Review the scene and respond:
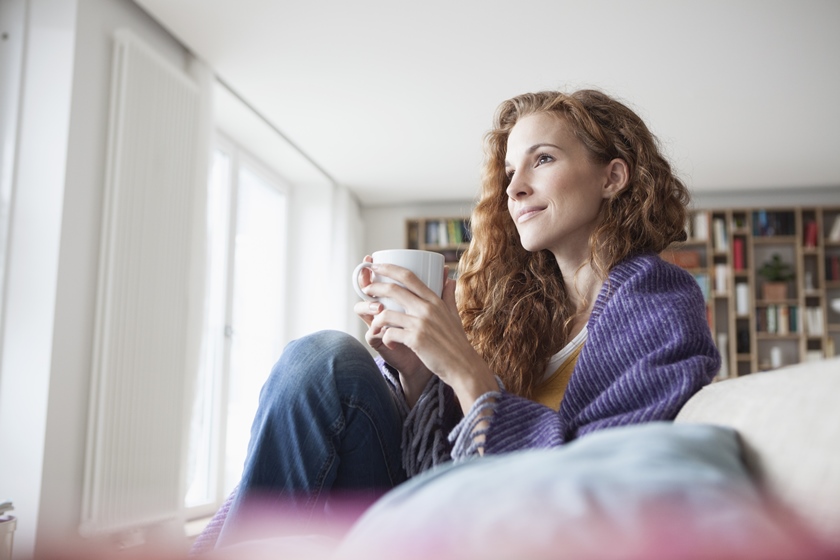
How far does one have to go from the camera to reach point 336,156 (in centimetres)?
576

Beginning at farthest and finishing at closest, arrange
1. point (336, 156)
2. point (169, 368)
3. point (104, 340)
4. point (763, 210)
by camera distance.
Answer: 1. point (763, 210)
2. point (336, 156)
3. point (169, 368)
4. point (104, 340)

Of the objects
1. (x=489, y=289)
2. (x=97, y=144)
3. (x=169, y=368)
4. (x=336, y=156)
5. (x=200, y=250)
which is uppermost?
(x=336, y=156)

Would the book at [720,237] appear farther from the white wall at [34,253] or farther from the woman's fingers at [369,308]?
the woman's fingers at [369,308]

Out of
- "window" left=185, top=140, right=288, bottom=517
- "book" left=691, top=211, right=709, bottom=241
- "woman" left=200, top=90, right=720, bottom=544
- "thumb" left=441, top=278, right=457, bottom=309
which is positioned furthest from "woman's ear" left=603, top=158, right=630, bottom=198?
"book" left=691, top=211, right=709, bottom=241

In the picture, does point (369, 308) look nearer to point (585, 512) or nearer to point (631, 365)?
point (631, 365)

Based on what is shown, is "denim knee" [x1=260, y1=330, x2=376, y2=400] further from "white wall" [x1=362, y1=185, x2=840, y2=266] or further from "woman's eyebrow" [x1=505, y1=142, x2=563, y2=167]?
"white wall" [x1=362, y1=185, x2=840, y2=266]

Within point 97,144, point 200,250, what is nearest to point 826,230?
point 200,250

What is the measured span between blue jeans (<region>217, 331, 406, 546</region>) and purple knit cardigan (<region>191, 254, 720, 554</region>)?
0.06 meters

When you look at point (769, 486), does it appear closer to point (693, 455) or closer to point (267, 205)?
point (693, 455)

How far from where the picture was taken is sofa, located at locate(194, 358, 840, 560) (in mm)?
447

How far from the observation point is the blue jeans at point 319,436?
3.69ft

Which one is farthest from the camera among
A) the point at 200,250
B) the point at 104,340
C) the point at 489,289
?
the point at 200,250

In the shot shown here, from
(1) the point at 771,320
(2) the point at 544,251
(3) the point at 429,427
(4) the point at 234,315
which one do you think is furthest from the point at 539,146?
(1) the point at 771,320

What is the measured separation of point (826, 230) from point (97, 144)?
6.05 m
